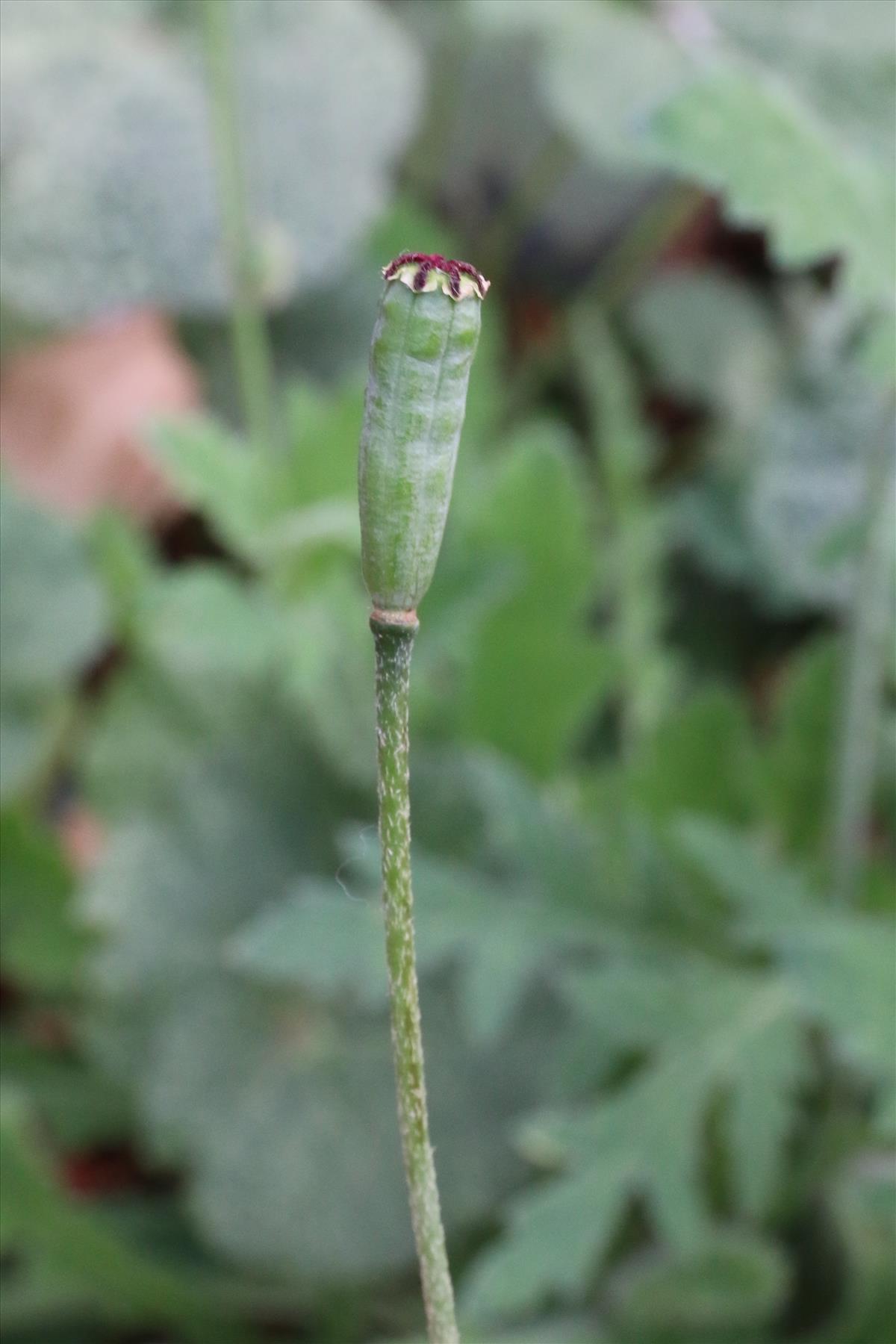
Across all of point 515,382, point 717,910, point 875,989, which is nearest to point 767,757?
point 717,910

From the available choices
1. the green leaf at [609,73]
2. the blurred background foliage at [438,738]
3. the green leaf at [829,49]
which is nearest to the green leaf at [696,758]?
the blurred background foliage at [438,738]

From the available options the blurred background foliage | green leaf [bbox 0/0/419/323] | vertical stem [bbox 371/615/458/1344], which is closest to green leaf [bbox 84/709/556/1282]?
the blurred background foliage

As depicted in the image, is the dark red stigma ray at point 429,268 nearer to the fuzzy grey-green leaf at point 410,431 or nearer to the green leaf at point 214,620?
the fuzzy grey-green leaf at point 410,431

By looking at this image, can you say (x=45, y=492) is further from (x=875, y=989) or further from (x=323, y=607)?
(x=875, y=989)

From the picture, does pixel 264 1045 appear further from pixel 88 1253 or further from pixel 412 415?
pixel 412 415

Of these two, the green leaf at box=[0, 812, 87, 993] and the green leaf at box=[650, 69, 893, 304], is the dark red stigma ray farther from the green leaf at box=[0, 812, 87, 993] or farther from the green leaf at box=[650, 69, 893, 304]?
the green leaf at box=[0, 812, 87, 993]

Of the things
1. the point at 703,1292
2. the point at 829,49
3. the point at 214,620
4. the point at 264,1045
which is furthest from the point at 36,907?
the point at 829,49
